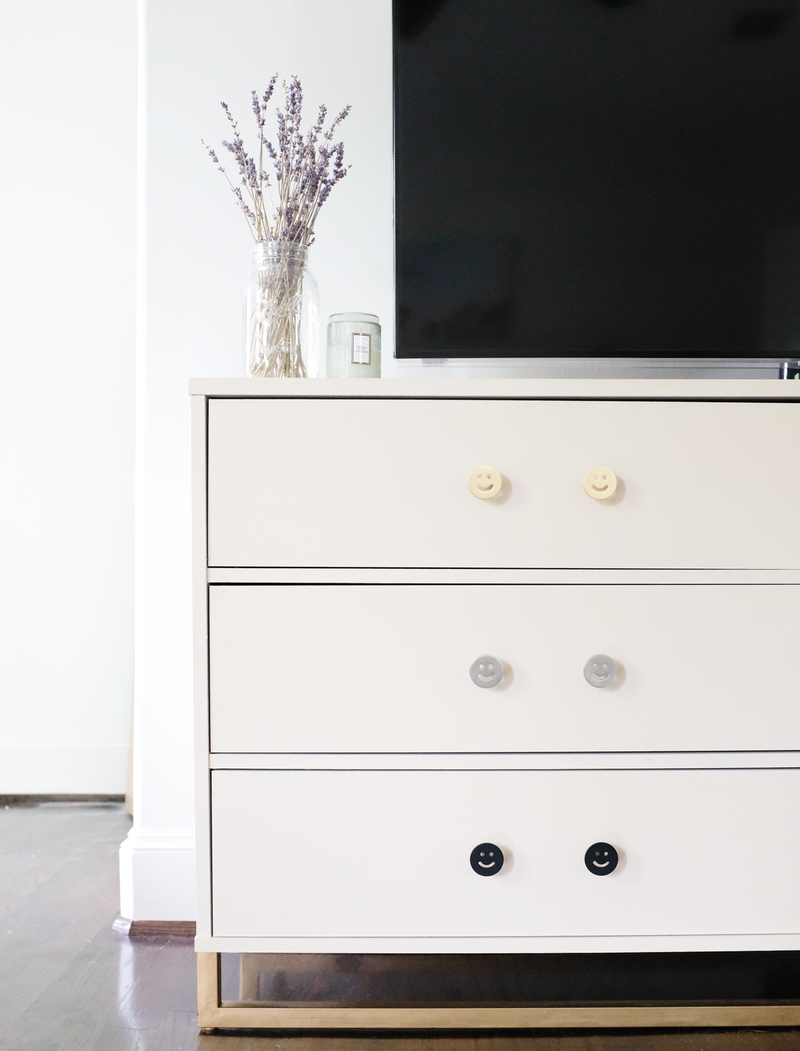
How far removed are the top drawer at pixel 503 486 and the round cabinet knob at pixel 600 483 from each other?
0.04ft

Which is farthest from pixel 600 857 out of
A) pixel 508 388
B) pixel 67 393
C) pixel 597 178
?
pixel 67 393

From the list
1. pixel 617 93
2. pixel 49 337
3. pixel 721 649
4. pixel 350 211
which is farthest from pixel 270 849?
pixel 49 337

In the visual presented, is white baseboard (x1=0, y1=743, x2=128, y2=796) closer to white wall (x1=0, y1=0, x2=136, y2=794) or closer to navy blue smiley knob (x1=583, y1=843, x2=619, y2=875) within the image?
white wall (x1=0, y1=0, x2=136, y2=794)

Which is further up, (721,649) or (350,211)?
(350,211)

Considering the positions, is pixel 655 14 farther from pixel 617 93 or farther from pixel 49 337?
pixel 49 337

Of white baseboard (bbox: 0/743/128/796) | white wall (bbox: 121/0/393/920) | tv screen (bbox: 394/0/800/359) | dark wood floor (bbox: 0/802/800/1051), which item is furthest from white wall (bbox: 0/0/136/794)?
tv screen (bbox: 394/0/800/359)

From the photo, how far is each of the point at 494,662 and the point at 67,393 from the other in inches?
51.8

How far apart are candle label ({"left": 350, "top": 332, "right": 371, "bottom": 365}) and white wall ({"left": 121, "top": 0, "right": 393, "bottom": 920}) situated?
29cm

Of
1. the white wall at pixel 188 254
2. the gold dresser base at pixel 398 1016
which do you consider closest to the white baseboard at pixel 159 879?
the white wall at pixel 188 254

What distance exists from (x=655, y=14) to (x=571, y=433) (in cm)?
65

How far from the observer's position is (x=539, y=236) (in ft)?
3.33

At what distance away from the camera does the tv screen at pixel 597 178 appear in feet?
3.27

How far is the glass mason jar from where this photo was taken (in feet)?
3.09

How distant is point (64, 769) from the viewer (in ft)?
5.52
